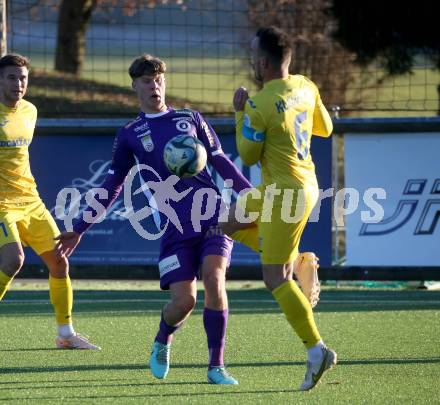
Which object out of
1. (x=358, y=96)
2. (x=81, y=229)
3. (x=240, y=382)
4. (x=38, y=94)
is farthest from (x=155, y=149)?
(x=358, y=96)

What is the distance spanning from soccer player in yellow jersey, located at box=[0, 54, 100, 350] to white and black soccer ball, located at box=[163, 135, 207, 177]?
6.46 feet

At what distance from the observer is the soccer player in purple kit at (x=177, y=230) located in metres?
6.66

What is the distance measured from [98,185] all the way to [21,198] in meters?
3.77

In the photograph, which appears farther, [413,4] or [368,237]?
[413,4]

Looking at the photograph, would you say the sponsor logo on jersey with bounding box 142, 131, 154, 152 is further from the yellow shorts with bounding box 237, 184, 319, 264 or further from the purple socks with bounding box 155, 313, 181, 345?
the purple socks with bounding box 155, 313, 181, 345

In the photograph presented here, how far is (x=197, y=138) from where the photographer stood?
6.89 m

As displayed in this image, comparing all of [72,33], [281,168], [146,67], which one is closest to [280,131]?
[281,168]

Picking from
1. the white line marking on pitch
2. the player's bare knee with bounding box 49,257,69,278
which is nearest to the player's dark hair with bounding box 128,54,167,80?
the player's bare knee with bounding box 49,257,69,278

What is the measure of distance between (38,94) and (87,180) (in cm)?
740

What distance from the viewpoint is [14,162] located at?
27.5ft

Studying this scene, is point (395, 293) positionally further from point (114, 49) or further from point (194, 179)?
point (114, 49)

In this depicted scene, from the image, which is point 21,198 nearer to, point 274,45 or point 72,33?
point 274,45

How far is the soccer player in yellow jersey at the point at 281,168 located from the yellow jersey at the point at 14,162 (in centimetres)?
251

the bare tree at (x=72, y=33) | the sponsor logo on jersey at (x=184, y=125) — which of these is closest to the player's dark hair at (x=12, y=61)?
the sponsor logo on jersey at (x=184, y=125)
